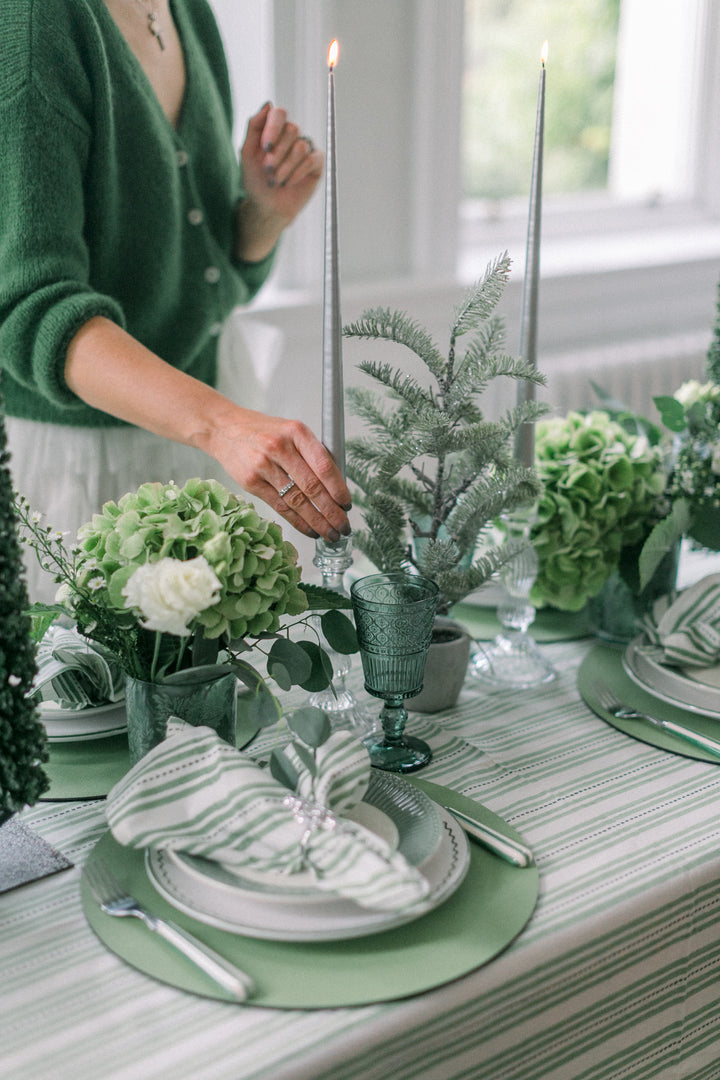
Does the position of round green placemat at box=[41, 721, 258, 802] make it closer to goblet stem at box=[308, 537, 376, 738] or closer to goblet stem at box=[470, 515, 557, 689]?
goblet stem at box=[308, 537, 376, 738]

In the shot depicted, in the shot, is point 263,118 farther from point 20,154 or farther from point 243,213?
point 20,154

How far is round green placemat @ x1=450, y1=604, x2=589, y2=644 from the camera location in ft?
3.63

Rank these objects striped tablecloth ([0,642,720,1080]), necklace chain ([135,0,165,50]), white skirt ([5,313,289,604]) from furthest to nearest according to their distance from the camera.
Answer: white skirt ([5,313,289,604]), necklace chain ([135,0,165,50]), striped tablecloth ([0,642,720,1080])

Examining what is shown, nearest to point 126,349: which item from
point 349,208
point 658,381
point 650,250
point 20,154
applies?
point 20,154

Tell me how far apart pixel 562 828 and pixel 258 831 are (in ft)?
0.79

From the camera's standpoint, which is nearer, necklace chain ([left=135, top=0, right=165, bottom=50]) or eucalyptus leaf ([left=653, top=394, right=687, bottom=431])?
eucalyptus leaf ([left=653, top=394, right=687, bottom=431])

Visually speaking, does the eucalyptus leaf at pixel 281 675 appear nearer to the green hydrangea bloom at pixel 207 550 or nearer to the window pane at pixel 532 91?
the green hydrangea bloom at pixel 207 550

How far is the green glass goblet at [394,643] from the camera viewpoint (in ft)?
2.60

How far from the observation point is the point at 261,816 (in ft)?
2.16

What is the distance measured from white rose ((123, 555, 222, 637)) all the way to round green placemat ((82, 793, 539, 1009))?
0.17m

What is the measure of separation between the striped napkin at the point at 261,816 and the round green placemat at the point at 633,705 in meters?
0.31

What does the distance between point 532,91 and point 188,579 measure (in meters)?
2.55

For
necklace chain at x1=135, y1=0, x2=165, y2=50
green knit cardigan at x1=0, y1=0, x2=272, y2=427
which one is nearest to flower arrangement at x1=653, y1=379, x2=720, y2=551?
green knit cardigan at x1=0, y1=0, x2=272, y2=427

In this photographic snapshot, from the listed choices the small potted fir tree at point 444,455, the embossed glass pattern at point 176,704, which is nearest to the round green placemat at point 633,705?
Result: the small potted fir tree at point 444,455
